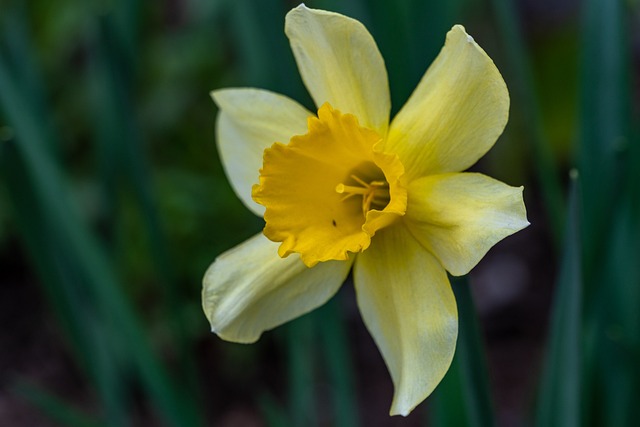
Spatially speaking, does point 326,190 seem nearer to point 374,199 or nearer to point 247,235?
point 374,199

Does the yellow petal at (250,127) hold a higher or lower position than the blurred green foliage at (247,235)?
higher

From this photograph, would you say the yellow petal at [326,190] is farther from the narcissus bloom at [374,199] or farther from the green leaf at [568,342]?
the green leaf at [568,342]

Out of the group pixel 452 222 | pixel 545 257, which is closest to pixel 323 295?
pixel 452 222

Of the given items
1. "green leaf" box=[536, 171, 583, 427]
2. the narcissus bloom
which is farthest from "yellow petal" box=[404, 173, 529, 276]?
"green leaf" box=[536, 171, 583, 427]

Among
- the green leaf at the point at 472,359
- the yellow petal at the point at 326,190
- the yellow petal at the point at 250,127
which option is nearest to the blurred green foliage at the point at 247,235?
the green leaf at the point at 472,359

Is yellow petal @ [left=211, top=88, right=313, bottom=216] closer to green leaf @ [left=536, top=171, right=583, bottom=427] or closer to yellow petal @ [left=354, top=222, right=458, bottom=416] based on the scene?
yellow petal @ [left=354, top=222, right=458, bottom=416]

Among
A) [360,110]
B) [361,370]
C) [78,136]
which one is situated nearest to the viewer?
[360,110]

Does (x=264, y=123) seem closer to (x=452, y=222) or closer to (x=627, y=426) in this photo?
(x=452, y=222)
